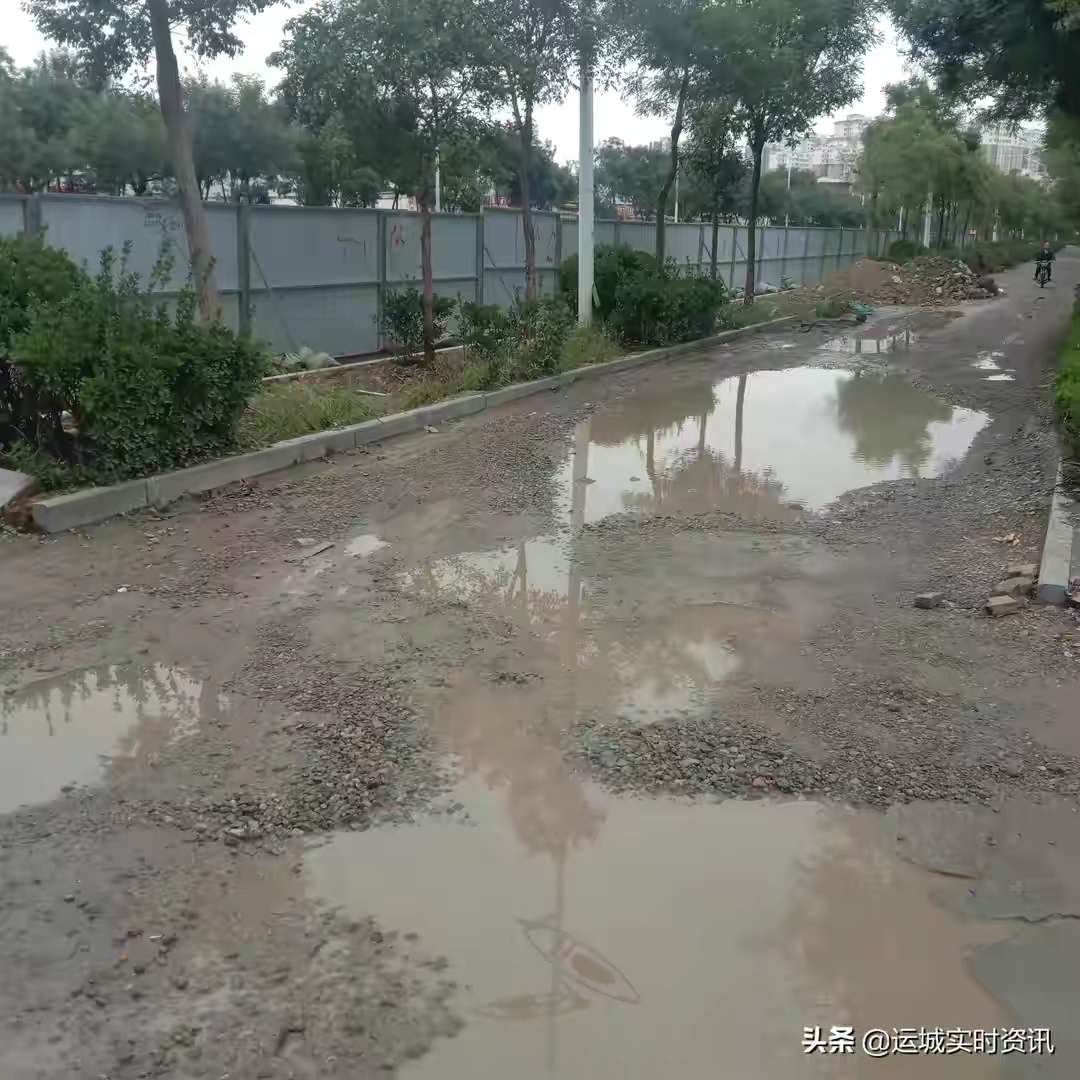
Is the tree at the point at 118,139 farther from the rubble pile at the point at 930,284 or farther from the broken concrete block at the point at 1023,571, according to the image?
the broken concrete block at the point at 1023,571

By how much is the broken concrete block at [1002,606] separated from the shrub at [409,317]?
9.99 metres

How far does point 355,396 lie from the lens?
11438mm

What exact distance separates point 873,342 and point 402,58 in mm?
12653

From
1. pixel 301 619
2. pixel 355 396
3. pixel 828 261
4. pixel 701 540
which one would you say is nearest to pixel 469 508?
pixel 701 540

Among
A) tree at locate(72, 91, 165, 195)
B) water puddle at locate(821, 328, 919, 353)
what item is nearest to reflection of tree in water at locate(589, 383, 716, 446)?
water puddle at locate(821, 328, 919, 353)

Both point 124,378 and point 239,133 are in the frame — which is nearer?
point 124,378

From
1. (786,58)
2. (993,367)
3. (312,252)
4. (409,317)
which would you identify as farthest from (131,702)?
(786,58)

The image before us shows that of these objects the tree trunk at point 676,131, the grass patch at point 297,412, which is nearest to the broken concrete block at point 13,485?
the grass patch at point 297,412

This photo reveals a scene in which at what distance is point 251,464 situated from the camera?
29.7 ft

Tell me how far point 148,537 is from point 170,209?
6.53 m

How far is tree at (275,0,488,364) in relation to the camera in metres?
12.3

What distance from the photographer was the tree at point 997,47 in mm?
16250

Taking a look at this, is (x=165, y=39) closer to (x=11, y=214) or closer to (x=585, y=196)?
(x=11, y=214)

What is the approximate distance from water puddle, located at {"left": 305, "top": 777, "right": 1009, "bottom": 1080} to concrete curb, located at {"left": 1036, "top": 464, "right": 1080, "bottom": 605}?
2.77 metres
